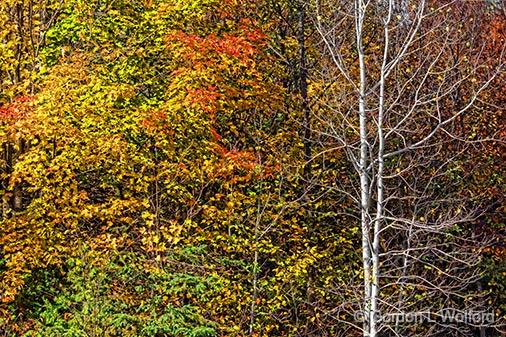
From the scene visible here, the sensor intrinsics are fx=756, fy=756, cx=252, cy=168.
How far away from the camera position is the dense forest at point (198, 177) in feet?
40.7

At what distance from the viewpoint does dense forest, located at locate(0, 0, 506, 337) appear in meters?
12.4

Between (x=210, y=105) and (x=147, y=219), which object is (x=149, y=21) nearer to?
(x=210, y=105)

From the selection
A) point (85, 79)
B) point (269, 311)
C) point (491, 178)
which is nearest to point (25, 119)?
point (85, 79)

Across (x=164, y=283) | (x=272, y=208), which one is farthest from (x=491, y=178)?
(x=164, y=283)

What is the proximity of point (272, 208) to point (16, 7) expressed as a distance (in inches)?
260

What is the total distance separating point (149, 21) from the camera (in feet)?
54.6

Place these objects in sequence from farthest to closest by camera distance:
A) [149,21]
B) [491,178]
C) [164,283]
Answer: [491,178] → [149,21] → [164,283]

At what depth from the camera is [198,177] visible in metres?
Result: 15.4

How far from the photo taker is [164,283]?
1248 cm

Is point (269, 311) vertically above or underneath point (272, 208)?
underneath

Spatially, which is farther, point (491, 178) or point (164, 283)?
point (491, 178)

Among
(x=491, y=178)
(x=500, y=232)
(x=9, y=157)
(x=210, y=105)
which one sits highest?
(x=210, y=105)

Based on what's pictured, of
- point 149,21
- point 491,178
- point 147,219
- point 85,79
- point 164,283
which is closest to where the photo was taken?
point 164,283

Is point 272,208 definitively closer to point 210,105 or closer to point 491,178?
point 210,105
